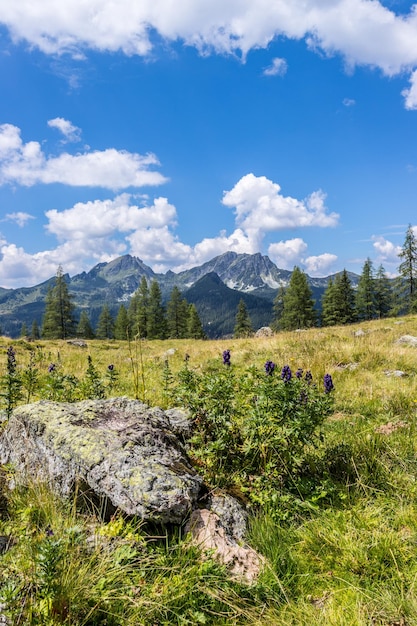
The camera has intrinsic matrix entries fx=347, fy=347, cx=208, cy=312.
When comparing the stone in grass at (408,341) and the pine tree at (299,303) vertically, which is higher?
the pine tree at (299,303)

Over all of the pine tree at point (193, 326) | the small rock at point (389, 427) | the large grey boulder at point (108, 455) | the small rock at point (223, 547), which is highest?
the pine tree at point (193, 326)

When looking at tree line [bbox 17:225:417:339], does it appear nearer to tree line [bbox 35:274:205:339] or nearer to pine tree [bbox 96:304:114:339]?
tree line [bbox 35:274:205:339]

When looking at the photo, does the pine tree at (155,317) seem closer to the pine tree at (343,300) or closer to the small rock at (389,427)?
the pine tree at (343,300)

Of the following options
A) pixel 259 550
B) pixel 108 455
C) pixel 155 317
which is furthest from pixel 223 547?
pixel 155 317

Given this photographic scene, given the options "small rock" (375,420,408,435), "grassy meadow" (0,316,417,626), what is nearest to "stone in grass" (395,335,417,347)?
"small rock" (375,420,408,435)

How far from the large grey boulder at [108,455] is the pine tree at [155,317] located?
63.9m

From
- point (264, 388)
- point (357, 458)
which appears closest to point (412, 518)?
point (357, 458)

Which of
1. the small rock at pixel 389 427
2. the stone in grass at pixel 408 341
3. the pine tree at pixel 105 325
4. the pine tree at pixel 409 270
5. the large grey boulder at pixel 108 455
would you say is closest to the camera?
the large grey boulder at pixel 108 455

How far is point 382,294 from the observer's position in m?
66.6

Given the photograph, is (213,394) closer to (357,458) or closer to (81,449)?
(81,449)

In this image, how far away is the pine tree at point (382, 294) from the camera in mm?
65562

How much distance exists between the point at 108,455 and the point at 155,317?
66409 mm

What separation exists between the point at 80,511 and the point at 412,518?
3069 millimetres

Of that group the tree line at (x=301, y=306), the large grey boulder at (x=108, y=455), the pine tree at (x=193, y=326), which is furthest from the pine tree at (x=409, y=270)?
the large grey boulder at (x=108, y=455)
